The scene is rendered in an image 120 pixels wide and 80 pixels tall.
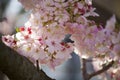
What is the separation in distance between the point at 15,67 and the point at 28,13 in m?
0.46

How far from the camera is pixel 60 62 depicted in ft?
5.85

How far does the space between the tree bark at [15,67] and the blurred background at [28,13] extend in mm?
369

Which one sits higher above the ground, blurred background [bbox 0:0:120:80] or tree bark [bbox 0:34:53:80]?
tree bark [bbox 0:34:53:80]

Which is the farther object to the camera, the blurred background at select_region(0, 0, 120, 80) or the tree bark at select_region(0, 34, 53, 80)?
the blurred background at select_region(0, 0, 120, 80)

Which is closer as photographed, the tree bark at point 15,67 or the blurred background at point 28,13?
the tree bark at point 15,67

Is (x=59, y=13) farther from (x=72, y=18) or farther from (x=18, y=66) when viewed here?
(x=18, y=66)

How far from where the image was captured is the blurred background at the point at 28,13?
211cm

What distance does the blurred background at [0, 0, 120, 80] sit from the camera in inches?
83.1

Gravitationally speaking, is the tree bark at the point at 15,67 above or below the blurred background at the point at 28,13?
above

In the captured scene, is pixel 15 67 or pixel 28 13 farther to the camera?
pixel 28 13

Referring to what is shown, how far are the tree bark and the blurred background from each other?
0.37 meters

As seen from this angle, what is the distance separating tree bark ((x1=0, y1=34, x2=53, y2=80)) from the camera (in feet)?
4.91

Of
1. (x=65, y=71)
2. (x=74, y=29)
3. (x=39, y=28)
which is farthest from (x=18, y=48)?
(x=65, y=71)

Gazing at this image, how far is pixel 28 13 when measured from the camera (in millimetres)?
1916
